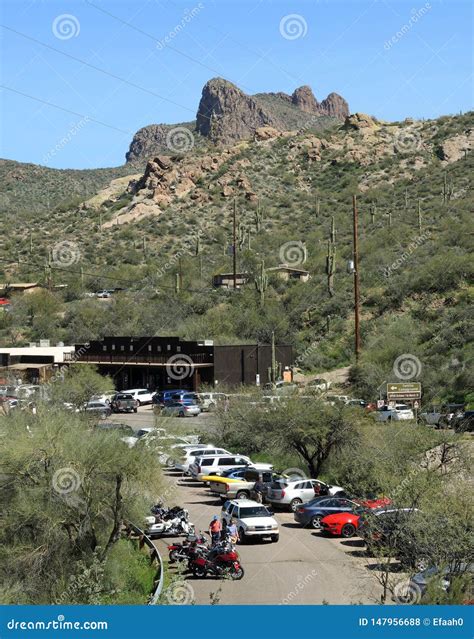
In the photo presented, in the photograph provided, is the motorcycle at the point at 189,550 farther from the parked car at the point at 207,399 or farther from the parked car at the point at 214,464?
the parked car at the point at 207,399

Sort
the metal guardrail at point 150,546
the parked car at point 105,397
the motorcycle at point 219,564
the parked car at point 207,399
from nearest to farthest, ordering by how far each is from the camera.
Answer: the metal guardrail at point 150,546 < the motorcycle at point 219,564 < the parked car at point 207,399 < the parked car at point 105,397

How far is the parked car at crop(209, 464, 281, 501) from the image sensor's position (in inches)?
1182

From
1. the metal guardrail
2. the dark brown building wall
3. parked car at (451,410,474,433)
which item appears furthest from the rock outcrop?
the metal guardrail

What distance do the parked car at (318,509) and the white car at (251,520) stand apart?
63.3 inches

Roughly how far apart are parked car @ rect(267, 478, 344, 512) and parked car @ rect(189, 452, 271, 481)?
4.49 m

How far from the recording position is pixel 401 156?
108m

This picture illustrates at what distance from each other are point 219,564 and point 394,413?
20.0 metres

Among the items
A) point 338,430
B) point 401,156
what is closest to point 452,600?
point 338,430

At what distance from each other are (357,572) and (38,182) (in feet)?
445

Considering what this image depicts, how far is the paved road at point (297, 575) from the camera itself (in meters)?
18.2

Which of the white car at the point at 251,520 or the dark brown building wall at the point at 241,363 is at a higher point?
the dark brown building wall at the point at 241,363

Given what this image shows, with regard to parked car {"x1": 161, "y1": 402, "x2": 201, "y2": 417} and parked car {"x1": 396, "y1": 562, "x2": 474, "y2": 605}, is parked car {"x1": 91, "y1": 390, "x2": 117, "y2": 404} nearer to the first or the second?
parked car {"x1": 161, "y1": 402, "x2": 201, "y2": 417}

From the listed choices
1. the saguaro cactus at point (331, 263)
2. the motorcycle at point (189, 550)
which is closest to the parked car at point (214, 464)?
the motorcycle at point (189, 550)

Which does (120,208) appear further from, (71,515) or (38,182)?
(71,515)
